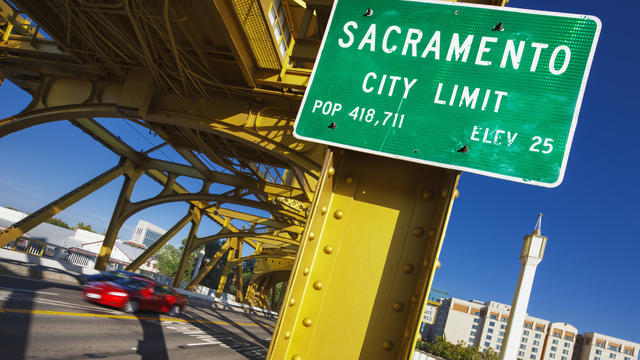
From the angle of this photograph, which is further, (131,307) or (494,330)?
(494,330)

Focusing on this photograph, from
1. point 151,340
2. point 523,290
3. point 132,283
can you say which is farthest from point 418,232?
point 132,283

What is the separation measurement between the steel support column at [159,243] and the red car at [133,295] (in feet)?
13.6

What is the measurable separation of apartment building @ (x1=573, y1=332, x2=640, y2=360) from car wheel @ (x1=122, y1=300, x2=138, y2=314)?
121 metres

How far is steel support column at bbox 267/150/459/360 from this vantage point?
2373mm

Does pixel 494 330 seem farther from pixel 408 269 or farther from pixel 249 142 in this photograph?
pixel 408 269

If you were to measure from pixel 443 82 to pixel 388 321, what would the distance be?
1584mm

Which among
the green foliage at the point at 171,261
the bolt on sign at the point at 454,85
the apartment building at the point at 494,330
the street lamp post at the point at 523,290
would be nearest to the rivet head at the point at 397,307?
the bolt on sign at the point at 454,85

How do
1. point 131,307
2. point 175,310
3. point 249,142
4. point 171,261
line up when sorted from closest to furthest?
point 249,142 < point 131,307 < point 175,310 < point 171,261

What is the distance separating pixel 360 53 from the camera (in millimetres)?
2723

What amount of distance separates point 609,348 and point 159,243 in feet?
393

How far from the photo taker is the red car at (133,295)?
14.4 m

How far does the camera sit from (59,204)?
55.6 ft

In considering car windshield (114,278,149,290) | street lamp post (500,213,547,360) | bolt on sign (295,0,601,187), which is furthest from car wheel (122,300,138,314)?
bolt on sign (295,0,601,187)

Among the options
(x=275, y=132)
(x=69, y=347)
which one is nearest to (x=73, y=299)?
(x=69, y=347)
